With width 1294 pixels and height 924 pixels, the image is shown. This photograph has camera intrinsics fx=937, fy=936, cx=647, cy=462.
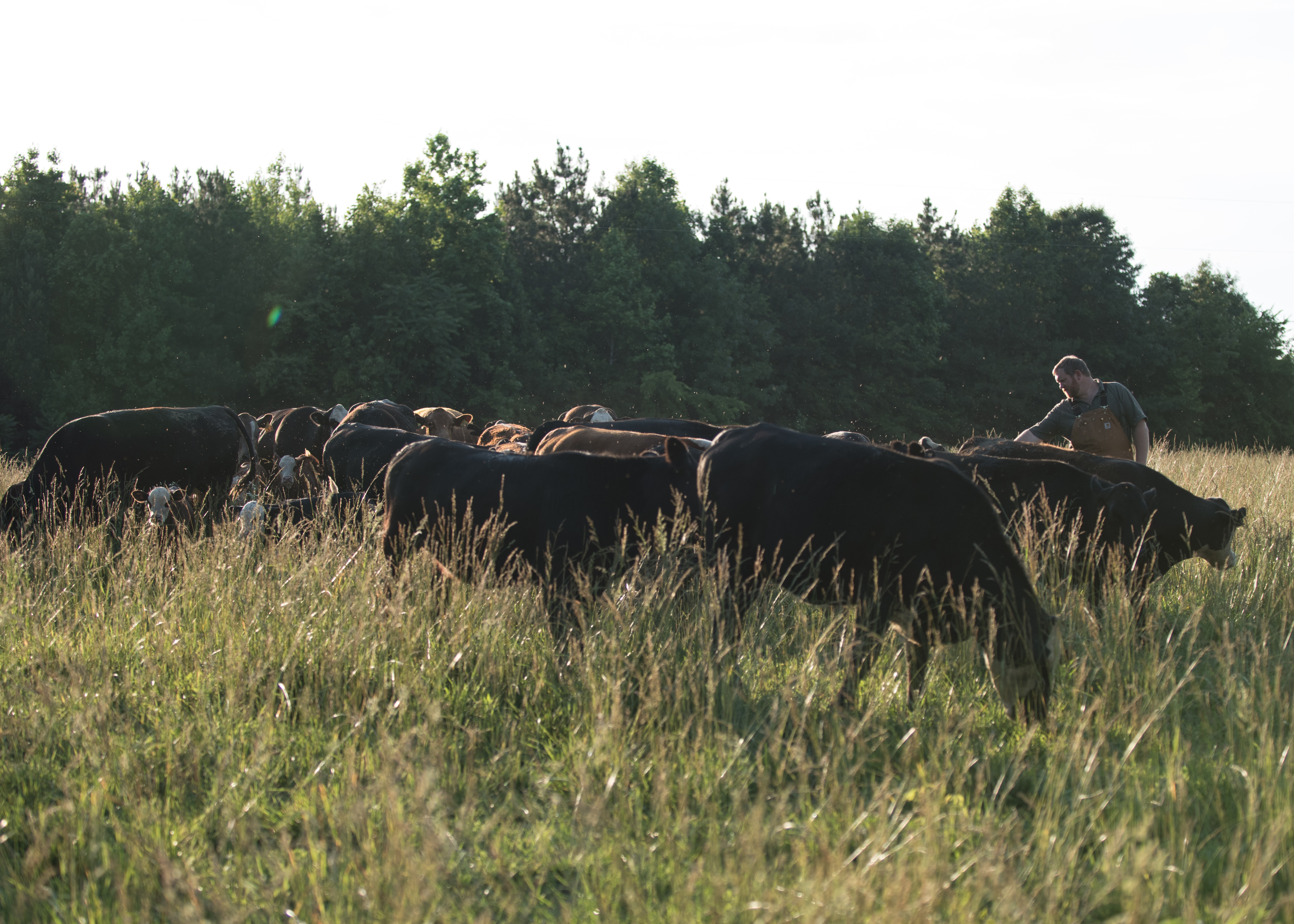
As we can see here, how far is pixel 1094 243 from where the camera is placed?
52.3 metres

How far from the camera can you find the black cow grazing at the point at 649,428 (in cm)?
998

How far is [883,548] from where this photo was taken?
15.2 feet

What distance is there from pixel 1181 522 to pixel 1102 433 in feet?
10.1

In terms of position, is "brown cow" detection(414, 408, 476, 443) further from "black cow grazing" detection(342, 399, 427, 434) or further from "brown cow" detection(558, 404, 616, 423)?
"brown cow" detection(558, 404, 616, 423)

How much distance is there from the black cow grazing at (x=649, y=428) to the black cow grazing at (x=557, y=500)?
136 inches

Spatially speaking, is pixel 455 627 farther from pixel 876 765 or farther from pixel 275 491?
pixel 275 491

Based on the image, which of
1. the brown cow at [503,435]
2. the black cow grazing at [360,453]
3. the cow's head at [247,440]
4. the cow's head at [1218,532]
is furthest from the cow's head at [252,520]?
the cow's head at [1218,532]

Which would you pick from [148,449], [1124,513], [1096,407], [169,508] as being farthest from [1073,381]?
[148,449]

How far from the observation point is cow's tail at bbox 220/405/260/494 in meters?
12.4

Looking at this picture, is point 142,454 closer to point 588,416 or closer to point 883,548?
point 588,416

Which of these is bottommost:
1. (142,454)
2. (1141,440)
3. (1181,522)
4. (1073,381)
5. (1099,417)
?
(142,454)

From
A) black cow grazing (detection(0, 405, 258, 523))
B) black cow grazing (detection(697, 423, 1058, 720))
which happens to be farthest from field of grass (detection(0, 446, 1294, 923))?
black cow grazing (detection(0, 405, 258, 523))

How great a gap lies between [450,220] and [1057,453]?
37.9 meters

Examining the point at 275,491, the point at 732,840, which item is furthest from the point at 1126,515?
the point at 275,491
